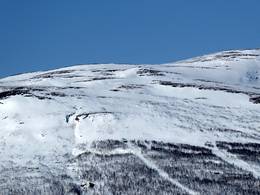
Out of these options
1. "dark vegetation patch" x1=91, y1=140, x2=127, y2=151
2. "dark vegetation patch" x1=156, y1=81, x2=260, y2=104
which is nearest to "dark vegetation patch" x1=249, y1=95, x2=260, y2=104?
"dark vegetation patch" x1=156, y1=81, x2=260, y2=104

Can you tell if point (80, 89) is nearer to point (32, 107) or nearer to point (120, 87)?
point (120, 87)

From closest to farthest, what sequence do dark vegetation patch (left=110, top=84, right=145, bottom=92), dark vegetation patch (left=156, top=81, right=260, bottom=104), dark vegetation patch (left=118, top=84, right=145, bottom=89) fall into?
dark vegetation patch (left=156, top=81, right=260, bottom=104)
dark vegetation patch (left=110, top=84, right=145, bottom=92)
dark vegetation patch (left=118, top=84, right=145, bottom=89)

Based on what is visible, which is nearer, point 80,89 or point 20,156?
point 20,156

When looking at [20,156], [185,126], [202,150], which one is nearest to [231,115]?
[185,126]


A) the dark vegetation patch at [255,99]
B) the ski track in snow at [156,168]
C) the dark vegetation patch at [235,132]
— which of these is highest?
the dark vegetation patch at [255,99]

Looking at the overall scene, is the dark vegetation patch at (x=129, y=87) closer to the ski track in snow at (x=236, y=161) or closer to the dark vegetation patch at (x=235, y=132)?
the dark vegetation patch at (x=235, y=132)

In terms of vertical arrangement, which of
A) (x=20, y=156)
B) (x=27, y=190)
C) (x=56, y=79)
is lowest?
(x=27, y=190)

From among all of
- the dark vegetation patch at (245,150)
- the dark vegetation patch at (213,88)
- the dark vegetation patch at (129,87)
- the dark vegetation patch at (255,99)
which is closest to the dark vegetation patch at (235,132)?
the dark vegetation patch at (245,150)

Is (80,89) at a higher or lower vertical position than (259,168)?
→ higher

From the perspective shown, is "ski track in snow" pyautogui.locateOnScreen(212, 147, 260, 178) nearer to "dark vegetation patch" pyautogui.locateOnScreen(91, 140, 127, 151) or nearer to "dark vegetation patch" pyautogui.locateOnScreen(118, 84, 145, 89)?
"dark vegetation patch" pyautogui.locateOnScreen(91, 140, 127, 151)
